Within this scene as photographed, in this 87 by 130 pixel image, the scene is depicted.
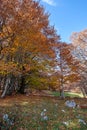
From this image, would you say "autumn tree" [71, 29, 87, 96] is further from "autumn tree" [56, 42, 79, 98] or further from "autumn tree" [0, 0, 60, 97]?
"autumn tree" [0, 0, 60, 97]

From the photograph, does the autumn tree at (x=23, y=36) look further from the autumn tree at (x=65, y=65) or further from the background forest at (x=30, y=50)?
the autumn tree at (x=65, y=65)

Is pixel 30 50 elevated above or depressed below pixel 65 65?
above

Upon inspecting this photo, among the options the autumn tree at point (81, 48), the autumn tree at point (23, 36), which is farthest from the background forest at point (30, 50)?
the autumn tree at point (81, 48)

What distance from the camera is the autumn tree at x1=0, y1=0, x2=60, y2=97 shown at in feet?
40.2

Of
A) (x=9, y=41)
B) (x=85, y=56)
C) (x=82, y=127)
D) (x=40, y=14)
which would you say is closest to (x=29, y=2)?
(x=40, y=14)

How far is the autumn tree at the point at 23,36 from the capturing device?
40.2 ft

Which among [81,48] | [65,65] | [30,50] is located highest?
[81,48]

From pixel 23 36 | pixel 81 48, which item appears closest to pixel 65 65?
pixel 23 36

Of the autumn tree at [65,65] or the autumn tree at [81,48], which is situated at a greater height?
the autumn tree at [81,48]

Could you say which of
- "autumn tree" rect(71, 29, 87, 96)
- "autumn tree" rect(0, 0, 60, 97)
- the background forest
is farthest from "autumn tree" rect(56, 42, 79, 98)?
"autumn tree" rect(71, 29, 87, 96)

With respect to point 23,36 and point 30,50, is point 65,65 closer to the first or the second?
point 30,50

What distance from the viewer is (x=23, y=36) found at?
13.6 m

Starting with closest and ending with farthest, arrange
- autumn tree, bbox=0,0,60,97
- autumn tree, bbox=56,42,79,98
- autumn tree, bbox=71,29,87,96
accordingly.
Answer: autumn tree, bbox=0,0,60,97 → autumn tree, bbox=56,42,79,98 → autumn tree, bbox=71,29,87,96

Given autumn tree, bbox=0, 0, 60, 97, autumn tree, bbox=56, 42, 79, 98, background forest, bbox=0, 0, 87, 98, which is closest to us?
autumn tree, bbox=0, 0, 60, 97
